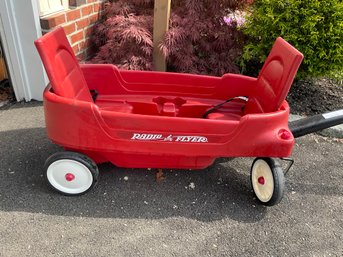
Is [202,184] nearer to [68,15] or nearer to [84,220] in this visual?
[84,220]

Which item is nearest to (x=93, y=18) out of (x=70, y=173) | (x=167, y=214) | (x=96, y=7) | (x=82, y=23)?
(x=96, y=7)

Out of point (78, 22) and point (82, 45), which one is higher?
point (78, 22)

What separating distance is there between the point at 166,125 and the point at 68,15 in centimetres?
162

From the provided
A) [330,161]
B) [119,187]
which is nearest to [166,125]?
[119,187]

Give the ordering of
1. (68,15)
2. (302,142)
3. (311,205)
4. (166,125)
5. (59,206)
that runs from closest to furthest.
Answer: (166,125) → (59,206) → (311,205) → (302,142) → (68,15)

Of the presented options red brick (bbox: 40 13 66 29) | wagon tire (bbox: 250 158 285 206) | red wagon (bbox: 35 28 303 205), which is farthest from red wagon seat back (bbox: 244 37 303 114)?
red brick (bbox: 40 13 66 29)

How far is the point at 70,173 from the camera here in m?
1.89

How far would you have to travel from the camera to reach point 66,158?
1854 mm

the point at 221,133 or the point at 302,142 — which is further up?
the point at 221,133

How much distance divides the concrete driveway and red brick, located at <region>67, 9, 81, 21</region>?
A: 1.14 metres

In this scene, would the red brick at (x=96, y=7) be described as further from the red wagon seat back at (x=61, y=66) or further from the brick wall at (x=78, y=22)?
the red wagon seat back at (x=61, y=66)

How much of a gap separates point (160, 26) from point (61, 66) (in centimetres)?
118

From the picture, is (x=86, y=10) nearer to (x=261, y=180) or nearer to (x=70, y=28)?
(x=70, y=28)

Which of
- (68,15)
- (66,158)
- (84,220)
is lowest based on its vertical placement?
(84,220)
